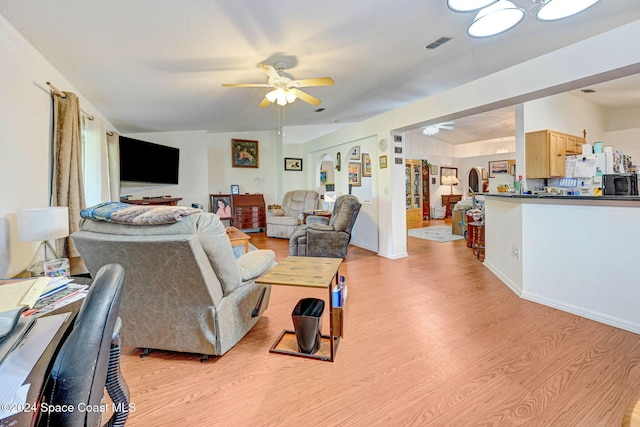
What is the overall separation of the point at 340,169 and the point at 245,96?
2381 millimetres

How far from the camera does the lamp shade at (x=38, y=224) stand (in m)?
1.81

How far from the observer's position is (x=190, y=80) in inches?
137

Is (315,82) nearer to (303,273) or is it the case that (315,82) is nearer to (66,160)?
(303,273)

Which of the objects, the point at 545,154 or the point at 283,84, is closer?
the point at 283,84

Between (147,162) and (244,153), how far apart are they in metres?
2.52

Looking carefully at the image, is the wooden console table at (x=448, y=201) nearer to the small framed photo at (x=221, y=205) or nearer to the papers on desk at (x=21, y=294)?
the small framed photo at (x=221, y=205)

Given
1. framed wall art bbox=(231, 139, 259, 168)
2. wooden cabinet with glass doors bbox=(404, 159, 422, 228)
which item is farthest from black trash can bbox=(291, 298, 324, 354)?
wooden cabinet with glass doors bbox=(404, 159, 422, 228)

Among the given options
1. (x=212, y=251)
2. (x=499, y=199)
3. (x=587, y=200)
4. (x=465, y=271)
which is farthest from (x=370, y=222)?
(x=212, y=251)

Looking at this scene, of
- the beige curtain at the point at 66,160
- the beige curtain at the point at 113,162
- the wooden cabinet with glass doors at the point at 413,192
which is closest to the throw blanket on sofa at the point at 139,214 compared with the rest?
the beige curtain at the point at 66,160

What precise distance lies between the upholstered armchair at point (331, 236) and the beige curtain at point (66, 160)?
2682mm

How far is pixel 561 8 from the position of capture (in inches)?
71.4

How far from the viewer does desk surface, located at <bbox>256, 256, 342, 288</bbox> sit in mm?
1745

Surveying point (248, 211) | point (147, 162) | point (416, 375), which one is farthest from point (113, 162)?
point (416, 375)

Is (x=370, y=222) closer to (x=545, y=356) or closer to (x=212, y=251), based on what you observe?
(x=545, y=356)
